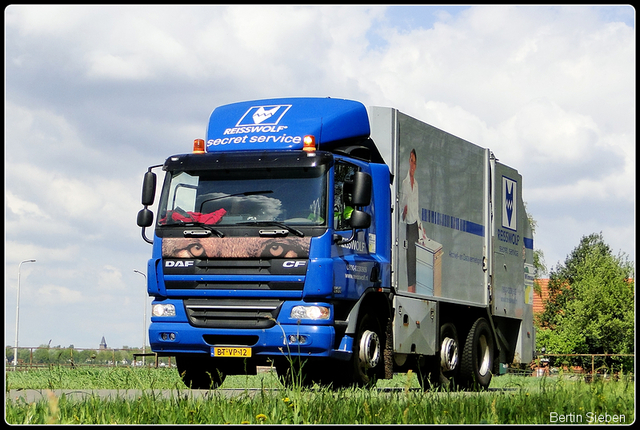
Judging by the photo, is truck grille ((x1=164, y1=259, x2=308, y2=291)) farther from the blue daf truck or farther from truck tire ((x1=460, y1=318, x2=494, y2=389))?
truck tire ((x1=460, y1=318, x2=494, y2=389))

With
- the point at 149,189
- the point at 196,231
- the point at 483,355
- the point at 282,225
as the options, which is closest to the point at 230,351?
the point at 196,231

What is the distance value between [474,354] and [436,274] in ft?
5.36

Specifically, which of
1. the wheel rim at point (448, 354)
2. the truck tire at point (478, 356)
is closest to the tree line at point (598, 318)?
the truck tire at point (478, 356)

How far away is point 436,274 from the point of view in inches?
537

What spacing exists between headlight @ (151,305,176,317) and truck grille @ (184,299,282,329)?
21cm

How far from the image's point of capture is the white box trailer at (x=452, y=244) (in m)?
12.6

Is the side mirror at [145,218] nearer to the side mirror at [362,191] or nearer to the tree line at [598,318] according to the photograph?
the side mirror at [362,191]

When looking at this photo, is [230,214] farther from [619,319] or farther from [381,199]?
[619,319]

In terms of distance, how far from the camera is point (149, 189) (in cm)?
1188

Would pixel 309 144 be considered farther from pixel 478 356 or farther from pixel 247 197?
pixel 478 356

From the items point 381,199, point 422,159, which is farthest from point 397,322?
point 422,159

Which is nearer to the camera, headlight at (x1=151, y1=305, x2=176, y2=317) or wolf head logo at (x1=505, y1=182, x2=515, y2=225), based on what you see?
headlight at (x1=151, y1=305, x2=176, y2=317)

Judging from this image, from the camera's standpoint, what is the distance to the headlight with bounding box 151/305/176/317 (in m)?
11.4

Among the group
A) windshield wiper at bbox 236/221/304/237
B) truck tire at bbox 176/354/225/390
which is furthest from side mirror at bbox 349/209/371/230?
truck tire at bbox 176/354/225/390
